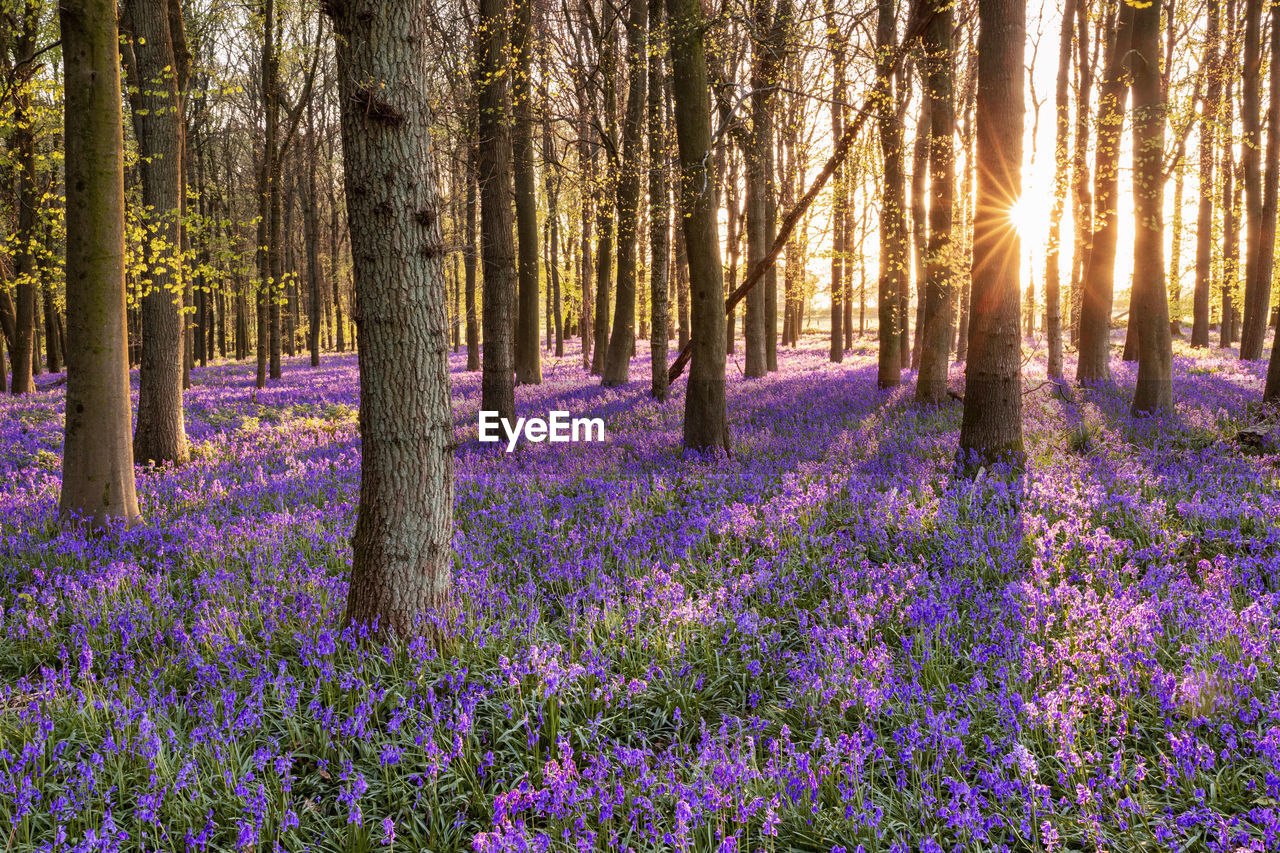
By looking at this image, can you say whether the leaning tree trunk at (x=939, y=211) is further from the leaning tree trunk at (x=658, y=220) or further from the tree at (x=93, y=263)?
the tree at (x=93, y=263)

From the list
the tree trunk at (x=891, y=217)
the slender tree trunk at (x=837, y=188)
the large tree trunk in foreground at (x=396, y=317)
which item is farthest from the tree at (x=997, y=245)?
the large tree trunk in foreground at (x=396, y=317)

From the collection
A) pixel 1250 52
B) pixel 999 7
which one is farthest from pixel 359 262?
pixel 1250 52

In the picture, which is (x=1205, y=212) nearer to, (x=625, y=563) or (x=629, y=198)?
(x=629, y=198)

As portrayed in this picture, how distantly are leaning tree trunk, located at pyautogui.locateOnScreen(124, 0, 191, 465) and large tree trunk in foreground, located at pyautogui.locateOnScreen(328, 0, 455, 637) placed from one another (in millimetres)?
7041

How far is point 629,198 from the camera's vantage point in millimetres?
14469

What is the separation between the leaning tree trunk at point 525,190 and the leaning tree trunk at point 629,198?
2010 millimetres

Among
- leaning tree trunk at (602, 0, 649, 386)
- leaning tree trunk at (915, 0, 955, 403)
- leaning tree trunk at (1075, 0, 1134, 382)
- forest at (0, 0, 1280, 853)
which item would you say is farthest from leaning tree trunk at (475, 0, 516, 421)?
leaning tree trunk at (1075, 0, 1134, 382)

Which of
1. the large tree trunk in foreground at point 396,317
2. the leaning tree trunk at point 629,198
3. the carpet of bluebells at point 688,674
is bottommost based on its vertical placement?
the carpet of bluebells at point 688,674

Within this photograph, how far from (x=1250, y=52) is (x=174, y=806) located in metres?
21.5

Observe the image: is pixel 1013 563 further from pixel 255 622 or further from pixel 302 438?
pixel 302 438

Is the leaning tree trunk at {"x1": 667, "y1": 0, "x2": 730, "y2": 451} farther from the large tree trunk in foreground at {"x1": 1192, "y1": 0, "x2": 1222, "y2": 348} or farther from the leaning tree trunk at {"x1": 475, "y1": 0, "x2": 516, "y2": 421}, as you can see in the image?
the large tree trunk in foreground at {"x1": 1192, "y1": 0, "x2": 1222, "y2": 348}

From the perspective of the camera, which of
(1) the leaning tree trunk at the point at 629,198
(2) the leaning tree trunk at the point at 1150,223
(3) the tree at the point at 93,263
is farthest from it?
(1) the leaning tree trunk at the point at 629,198

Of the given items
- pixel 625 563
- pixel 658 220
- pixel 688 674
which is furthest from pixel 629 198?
pixel 688 674

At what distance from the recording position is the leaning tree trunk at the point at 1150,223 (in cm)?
980
